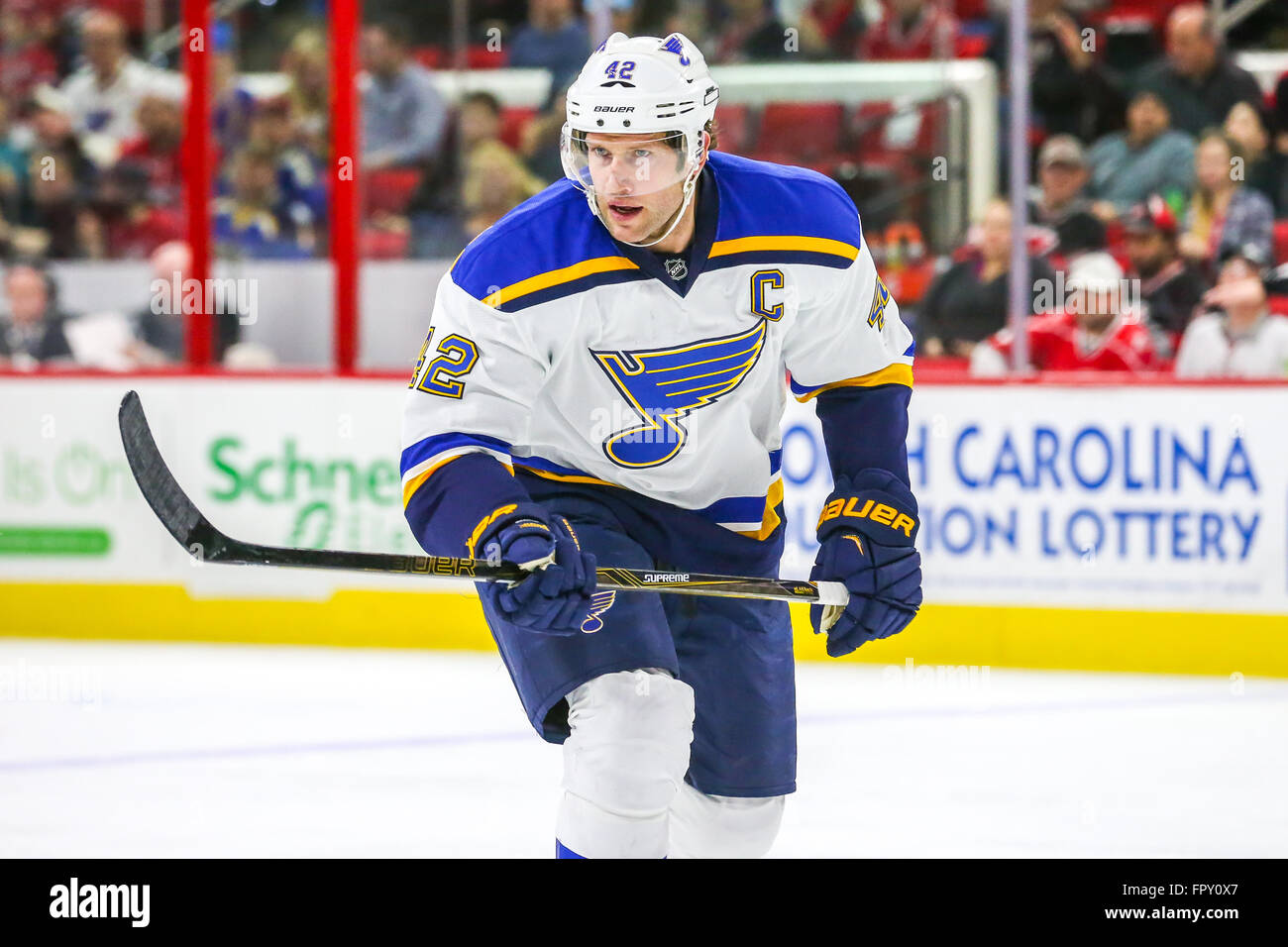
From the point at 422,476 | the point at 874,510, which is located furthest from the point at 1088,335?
the point at 422,476

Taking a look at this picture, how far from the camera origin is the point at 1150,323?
587 cm

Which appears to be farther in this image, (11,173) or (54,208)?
(11,173)

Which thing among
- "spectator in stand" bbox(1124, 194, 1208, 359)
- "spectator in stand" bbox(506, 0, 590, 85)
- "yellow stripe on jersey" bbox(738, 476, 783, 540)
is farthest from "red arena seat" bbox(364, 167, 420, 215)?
"yellow stripe on jersey" bbox(738, 476, 783, 540)

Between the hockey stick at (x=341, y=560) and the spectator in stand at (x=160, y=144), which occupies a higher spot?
the spectator in stand at (x=160, y=144)

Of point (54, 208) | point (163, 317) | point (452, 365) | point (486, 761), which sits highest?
point (54, 208)

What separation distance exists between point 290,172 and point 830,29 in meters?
1.98

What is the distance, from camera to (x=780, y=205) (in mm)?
2865

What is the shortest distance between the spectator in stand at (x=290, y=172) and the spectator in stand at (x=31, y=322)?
2.76ft

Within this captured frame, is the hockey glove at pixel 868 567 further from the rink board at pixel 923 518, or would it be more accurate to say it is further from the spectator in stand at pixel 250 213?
the spectator in stand at pixel 250 213

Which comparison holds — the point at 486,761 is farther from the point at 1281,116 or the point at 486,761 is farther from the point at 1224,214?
the point at 1281,116

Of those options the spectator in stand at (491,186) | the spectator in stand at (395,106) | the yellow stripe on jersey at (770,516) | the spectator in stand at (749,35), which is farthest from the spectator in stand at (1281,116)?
the yellow stripe on jersey at (770,516)

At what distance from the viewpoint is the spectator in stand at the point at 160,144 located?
6791 mm
